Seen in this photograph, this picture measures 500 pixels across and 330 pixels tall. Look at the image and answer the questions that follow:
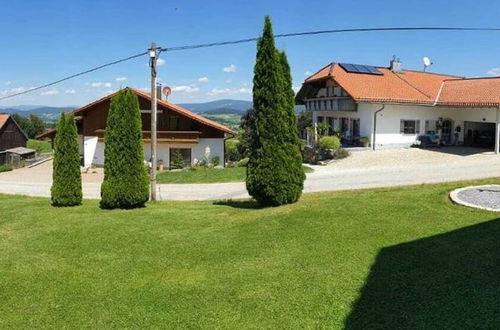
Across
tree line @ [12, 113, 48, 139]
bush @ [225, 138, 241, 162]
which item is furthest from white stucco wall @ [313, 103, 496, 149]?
tree line @ [12, 113, 48, 139]

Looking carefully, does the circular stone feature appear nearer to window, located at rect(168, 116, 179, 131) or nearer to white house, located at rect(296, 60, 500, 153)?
white house, located at rect(296, 60, 500, 153)

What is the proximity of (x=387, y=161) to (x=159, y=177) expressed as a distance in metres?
13.4

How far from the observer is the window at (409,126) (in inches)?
1298

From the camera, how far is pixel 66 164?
15102mm

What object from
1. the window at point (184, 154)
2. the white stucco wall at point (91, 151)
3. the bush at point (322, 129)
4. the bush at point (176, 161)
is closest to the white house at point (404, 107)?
the bush at point (322, 129)

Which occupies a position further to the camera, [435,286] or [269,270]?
[269,270]

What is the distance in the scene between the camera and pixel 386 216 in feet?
33.3

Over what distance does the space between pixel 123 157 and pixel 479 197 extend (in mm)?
9961

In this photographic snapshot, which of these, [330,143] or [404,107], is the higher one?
[404,107]

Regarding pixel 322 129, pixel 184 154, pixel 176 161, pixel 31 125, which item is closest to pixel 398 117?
pixel 322 129

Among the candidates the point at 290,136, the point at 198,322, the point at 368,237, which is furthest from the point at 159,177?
the point at 198,322

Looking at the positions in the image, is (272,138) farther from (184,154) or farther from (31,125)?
(31,125)

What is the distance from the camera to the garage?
3198 cm

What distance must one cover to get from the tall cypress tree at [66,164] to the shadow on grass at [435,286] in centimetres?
1084
